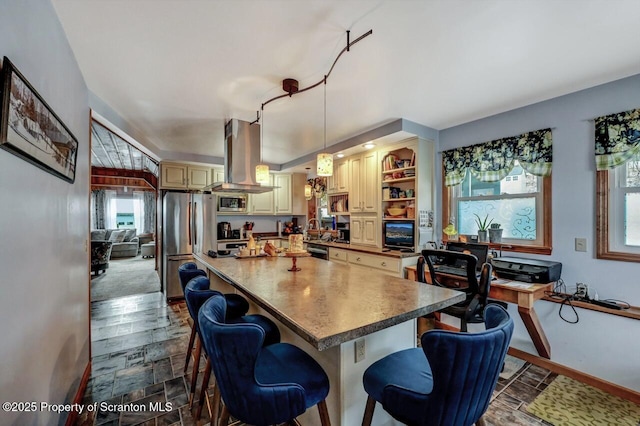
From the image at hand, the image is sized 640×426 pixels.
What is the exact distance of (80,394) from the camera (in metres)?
2.05

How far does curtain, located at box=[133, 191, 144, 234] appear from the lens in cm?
1113

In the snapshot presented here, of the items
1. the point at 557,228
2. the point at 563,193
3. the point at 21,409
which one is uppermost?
the point at 563,193

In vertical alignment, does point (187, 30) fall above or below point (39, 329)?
above

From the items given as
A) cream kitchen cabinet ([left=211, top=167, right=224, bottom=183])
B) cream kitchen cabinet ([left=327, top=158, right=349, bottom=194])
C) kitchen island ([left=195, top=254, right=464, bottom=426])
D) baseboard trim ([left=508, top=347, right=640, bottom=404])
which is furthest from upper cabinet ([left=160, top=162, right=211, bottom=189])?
baseboard trim ([left=508, top=347, right=640, bottom=404])

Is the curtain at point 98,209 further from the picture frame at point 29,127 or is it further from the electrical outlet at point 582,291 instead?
the electrical outlet at point 582,291

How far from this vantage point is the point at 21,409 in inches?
44.0

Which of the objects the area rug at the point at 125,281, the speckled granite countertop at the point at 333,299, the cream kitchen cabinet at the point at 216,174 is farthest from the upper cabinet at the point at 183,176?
the speckled granite countertop at the point at 333,299

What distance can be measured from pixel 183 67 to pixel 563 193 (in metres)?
3.52

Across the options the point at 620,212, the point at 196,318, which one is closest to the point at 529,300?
the point at 620,212

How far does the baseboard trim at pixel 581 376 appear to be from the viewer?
2.09 m

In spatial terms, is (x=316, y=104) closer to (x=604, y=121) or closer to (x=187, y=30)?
(x=187, y=30)

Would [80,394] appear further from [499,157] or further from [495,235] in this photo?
[499,157]

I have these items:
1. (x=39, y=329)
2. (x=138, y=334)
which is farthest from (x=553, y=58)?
(x=138, y=334)

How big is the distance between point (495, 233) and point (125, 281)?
690 centimetres
